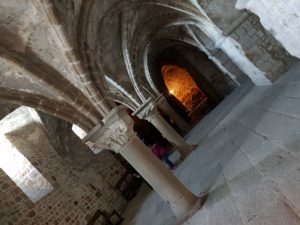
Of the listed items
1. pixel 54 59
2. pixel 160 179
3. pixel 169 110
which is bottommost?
pixel 160 179

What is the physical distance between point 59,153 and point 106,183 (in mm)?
1720

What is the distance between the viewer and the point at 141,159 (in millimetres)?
3830

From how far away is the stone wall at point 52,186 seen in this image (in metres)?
6.54

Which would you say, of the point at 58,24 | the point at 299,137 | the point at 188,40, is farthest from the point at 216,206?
the point at 188,40

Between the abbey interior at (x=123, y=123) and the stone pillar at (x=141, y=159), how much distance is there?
0.5 inches

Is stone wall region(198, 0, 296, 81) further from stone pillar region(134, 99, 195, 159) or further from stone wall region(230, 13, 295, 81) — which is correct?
stone pillar region(134, 99, 195, 159)

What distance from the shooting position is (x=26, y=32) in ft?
12.7

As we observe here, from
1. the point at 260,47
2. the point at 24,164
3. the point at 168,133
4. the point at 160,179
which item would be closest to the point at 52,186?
the point at 24,164

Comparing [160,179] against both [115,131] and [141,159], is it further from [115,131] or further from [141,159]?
[115,131]

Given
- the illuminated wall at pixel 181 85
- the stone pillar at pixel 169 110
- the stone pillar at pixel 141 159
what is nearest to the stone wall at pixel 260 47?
the stone pillar at pixel 141 159

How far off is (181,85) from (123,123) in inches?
578

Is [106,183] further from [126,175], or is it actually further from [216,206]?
[216,206]

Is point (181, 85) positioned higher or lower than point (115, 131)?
higher

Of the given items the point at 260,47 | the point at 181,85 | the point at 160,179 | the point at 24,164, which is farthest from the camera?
the point at 181,85
